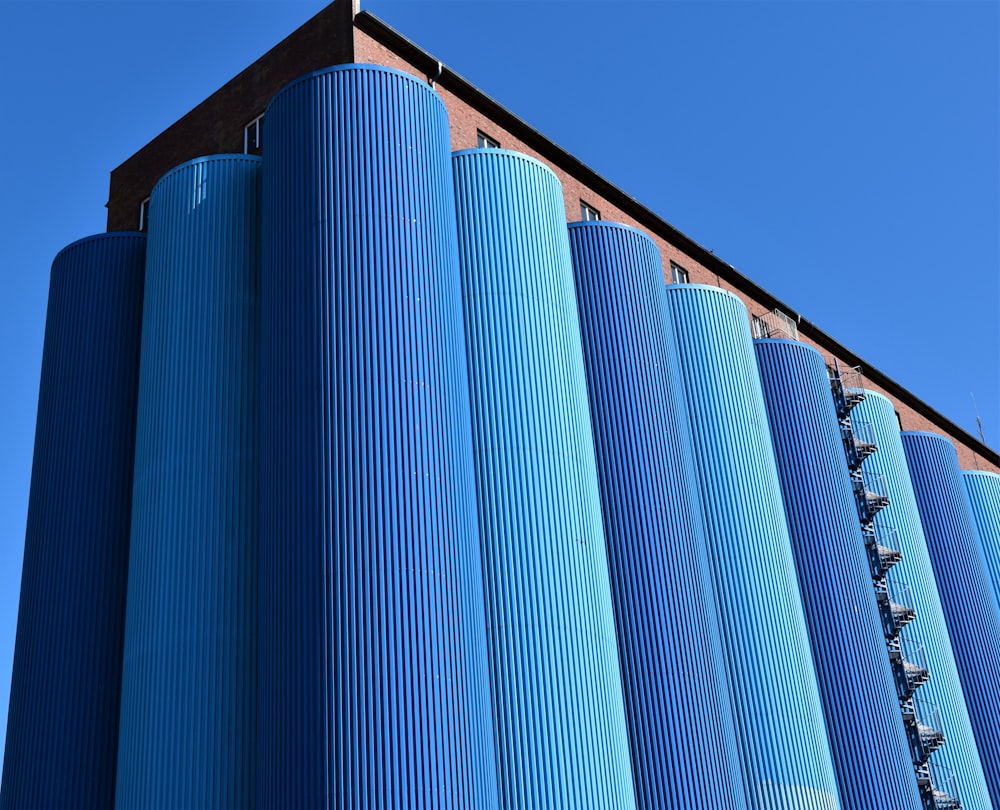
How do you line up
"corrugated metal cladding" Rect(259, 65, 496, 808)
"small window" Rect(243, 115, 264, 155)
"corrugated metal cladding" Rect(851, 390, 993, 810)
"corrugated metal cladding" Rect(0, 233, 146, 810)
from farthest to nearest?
"corrugated metal cladding" Rect(851, 390, 993, 810) < "small window" Rect(243, 115, 264, 155) < "corrugated metal cladding" Rect(0, 233, 146, 810) < "corrugated metal cladding" Rect(259, 65, 496, 808)

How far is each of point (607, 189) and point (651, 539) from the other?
1947cm

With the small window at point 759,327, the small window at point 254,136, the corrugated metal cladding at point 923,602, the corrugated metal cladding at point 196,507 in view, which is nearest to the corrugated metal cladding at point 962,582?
the corrugated metal cladding at point 923,602

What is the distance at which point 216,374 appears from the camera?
1629 inches

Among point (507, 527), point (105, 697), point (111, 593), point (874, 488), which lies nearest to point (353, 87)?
point (507, 527)

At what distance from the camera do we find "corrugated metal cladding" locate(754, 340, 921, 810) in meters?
49.1

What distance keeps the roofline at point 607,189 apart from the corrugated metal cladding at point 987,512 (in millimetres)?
4648

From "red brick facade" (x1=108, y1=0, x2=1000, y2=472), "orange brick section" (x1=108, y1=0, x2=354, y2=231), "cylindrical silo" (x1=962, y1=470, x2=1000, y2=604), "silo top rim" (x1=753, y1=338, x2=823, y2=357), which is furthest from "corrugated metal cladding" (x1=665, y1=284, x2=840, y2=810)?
"cylindrical silo" (x1=962, y1=470, x2=1000, y2=604)

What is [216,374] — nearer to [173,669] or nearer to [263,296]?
[263,296]

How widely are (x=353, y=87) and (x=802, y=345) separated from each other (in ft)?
90.5

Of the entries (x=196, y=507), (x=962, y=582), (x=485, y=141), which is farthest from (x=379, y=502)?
(x=962, y=582)

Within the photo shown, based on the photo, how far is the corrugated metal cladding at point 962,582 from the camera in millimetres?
61531

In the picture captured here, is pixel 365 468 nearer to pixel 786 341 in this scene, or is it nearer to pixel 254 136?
pixel 254 136

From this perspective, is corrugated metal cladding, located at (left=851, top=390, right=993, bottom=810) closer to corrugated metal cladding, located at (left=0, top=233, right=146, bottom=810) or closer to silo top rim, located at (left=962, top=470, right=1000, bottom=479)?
silo top rim, located at (left=962, top=470, right=1000, bottom=479)

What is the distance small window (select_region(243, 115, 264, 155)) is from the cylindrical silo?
45501 mm
